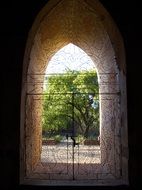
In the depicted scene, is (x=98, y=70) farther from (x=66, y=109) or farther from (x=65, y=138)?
Result: (x=65, y=138)

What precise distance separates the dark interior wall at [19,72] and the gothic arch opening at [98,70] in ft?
0.66

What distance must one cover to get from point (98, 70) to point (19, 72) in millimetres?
4028

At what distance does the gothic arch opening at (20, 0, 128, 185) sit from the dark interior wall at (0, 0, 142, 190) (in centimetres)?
20

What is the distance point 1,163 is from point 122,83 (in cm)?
255

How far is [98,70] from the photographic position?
8992 mm

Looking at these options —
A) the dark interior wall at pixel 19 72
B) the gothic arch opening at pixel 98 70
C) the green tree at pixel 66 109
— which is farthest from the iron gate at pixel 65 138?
the dark interior wall at pixel 19 72

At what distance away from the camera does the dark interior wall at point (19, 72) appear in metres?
Result: 5.12

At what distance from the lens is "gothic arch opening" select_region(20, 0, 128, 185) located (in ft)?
18.6

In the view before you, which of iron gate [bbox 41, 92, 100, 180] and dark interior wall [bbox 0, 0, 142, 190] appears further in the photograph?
iron gate [bbox 41, 92, 100, 180]

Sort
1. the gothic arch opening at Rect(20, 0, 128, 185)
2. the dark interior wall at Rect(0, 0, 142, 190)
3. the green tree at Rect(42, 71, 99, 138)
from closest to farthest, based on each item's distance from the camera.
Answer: the dark interior wall at Rect(0, 0, 142, 190)
the gothic arch opening at Rect(20, 0, 128, 185)
the green tree at Rect(42, 71, 99, 138)

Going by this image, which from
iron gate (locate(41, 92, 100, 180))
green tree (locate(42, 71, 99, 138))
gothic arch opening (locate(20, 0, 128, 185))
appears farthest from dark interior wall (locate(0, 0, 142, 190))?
green tree (locate(42, 71, 99, 138))

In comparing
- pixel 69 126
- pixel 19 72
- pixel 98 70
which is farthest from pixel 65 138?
pixel 19 72

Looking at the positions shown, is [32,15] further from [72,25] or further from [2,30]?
[72,25]

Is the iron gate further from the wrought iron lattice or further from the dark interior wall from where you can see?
the dark interior wall
